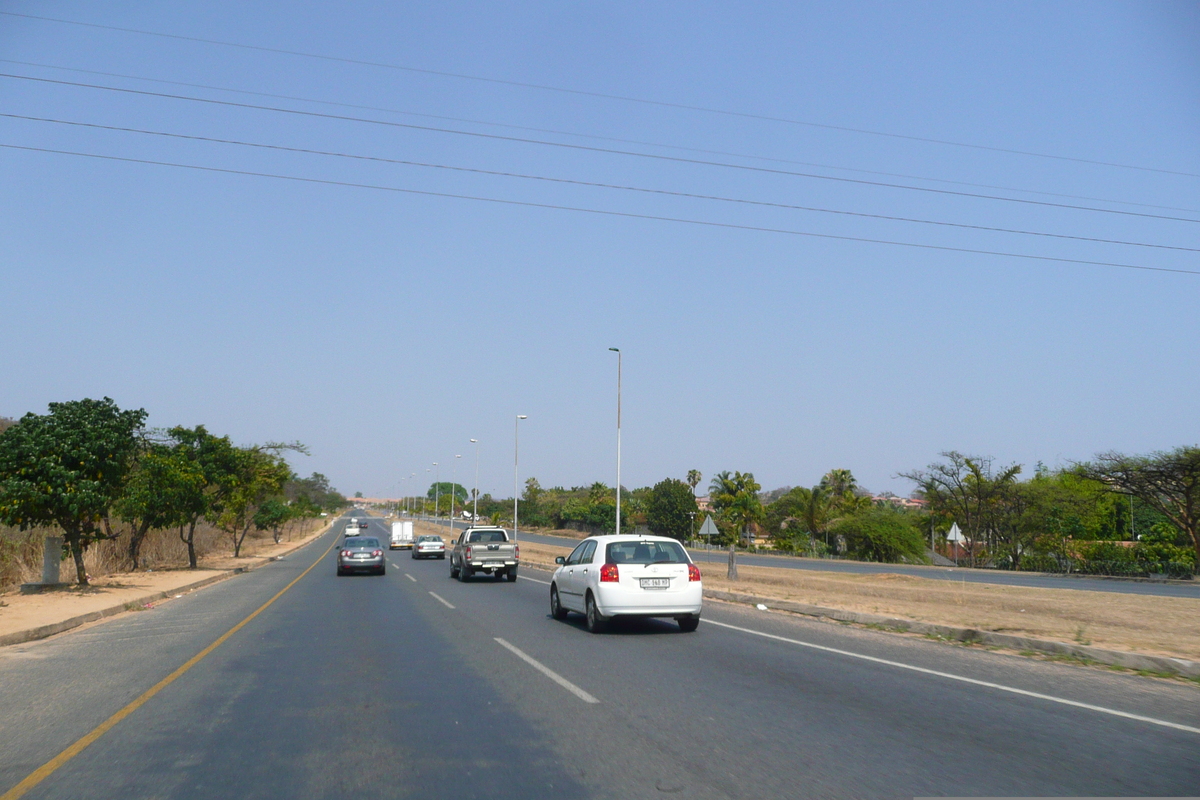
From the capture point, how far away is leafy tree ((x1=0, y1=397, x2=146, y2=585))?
18.9 meters

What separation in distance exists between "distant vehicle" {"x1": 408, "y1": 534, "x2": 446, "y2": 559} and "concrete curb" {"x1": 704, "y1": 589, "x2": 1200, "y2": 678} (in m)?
31.0

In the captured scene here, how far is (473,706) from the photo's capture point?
812 centimetres

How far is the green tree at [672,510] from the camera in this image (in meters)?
84.2

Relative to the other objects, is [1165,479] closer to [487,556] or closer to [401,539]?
[487,556]

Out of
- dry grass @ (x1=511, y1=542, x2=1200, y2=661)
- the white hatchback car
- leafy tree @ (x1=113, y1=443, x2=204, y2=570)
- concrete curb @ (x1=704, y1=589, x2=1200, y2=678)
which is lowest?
dry grass @ (x1=511, y1=542, x2=1200, y2=661)

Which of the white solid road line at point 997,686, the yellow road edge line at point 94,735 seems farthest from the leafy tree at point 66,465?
the white solid road line at point 997,686

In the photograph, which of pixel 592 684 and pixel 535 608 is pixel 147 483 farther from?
pixel 592 684

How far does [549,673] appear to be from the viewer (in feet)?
32.8

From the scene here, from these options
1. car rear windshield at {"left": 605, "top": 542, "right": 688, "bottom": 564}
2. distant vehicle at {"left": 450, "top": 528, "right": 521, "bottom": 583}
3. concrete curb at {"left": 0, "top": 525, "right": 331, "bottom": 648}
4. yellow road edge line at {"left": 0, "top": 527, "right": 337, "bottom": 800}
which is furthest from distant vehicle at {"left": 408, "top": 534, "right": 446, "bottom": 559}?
yellow road edge line at {"left": 0, "top": 527, "right": 337, "bottom": 800}

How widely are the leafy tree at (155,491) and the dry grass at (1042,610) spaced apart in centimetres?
1657

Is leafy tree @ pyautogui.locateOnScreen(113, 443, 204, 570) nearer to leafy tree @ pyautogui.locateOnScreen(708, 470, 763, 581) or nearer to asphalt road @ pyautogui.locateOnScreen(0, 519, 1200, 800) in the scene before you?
asphalt road @ pyautogui.locateOnScreen(0, 519, 1200, 800)

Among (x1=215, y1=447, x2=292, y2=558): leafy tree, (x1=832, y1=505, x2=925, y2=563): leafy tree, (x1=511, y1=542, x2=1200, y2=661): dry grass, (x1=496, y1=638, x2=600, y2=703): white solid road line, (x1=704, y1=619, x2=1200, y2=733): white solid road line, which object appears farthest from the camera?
(x1=832, y1=505, x2=925, y2=563): leafy tree

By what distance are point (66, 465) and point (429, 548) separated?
94.7ft

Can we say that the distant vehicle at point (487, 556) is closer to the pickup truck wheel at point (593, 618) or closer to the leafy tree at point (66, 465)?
the leafy tree at point (66, 465)
